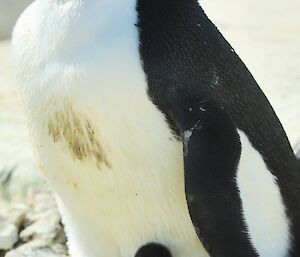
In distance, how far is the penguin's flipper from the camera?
1.80m

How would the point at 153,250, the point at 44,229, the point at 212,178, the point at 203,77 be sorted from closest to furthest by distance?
the point at 212,178 < the point at 203,77 < the point at 153,250 < the point at 44,229

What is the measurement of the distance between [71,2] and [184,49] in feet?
0.85

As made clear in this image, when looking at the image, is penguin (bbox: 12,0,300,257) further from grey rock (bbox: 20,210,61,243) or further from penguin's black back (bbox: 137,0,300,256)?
grey rock (bbox: 20,210,61,243)

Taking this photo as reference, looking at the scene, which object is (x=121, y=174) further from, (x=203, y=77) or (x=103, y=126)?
(x=203, y=77)

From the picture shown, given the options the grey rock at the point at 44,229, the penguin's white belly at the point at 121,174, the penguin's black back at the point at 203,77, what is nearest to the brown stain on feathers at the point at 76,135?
the penguin's white belly at the point at 121,174

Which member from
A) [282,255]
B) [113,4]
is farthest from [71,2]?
[282,255]

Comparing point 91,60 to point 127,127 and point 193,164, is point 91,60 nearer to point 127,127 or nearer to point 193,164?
point 127,127

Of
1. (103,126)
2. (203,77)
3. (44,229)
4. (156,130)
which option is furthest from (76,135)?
(44,229)

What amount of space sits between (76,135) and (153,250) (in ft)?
1.03

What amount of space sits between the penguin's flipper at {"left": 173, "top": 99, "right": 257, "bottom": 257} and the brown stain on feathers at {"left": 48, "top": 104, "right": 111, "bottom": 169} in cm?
20

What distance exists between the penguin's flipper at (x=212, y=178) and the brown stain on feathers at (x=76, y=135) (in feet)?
0.65

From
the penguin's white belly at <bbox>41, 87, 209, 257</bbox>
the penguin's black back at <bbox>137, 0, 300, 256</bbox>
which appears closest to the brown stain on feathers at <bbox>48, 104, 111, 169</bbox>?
the penguin's white belly at <bbox>41, 87, 209, 257</bbox>

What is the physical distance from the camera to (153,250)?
79.7 inches

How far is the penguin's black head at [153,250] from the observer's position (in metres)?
2.03
